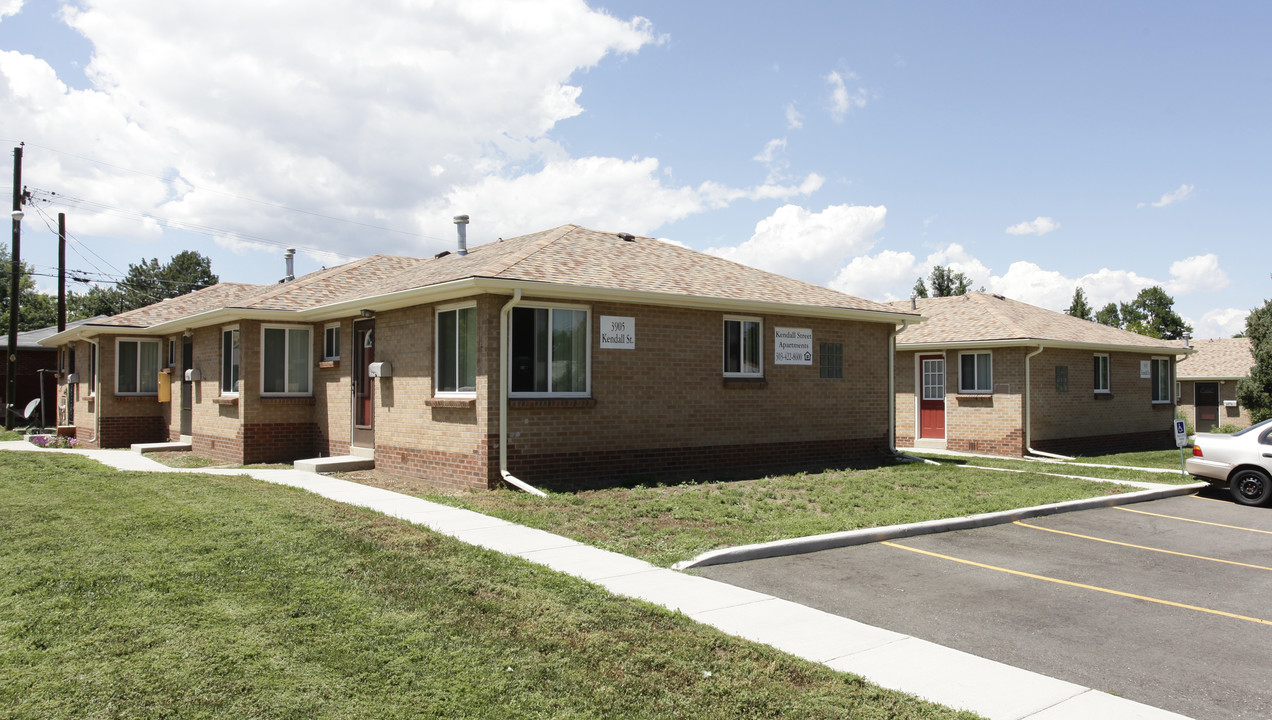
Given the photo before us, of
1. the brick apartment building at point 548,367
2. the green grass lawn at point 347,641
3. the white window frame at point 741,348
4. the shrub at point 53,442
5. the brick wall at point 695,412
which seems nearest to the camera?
the green grass lawn at point 347,641

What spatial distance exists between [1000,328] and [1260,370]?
48.4ft

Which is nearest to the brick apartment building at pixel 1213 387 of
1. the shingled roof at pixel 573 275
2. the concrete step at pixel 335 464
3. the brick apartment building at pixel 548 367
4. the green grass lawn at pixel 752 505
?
the brick apartment building at pixel 548 367

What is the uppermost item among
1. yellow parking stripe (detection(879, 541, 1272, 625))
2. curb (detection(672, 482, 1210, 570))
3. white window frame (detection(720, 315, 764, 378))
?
white window frame (detection(720, 315, 764, 378))

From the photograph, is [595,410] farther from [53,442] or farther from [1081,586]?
[53,442]

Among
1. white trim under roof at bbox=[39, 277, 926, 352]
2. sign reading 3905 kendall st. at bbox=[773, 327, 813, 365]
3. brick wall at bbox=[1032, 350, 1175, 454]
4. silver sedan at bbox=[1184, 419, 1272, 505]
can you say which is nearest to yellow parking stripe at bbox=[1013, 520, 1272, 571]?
silver sedan at bbox=[1184, 419, 1272, 505]

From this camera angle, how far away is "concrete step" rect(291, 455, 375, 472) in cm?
1455

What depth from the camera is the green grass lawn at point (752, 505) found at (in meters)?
8.95

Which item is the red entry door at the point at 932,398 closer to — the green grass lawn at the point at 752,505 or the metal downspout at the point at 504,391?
the green grass lawn at the point at 752,505

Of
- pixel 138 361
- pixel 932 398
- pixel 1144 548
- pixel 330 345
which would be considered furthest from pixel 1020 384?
pixel 138 361

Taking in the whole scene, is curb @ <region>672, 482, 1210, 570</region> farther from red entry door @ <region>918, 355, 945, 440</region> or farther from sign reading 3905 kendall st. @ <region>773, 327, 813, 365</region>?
red entry door @ <region>918, 355, 945, 440</region>

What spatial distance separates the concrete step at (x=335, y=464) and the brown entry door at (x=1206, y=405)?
33.7 meters

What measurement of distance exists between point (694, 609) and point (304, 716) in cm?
298

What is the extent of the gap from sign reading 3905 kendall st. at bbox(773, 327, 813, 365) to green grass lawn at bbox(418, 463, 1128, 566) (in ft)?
7.59

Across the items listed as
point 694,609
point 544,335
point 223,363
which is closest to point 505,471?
point 544,335
